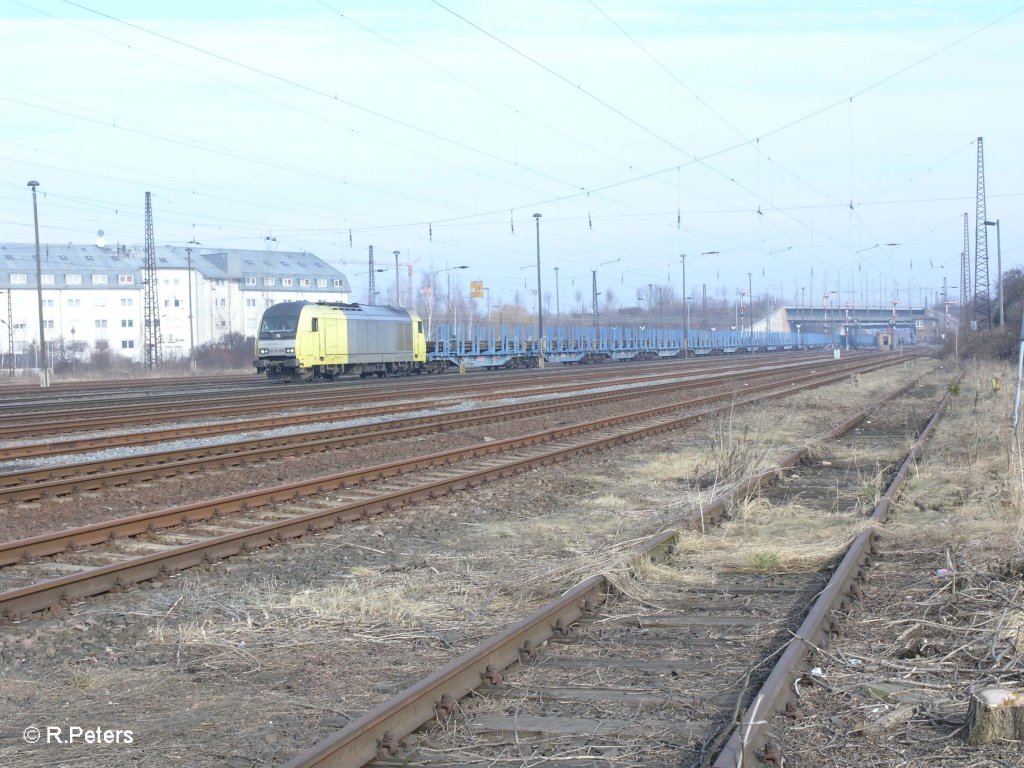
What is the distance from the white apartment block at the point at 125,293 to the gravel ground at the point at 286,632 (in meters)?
76.3

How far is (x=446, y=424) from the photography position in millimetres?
19547

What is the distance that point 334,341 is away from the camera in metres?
37.8

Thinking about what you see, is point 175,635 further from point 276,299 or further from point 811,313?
point 811,313

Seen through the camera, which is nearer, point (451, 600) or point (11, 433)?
point (451, 600)

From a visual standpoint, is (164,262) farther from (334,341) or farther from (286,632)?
(286,632)

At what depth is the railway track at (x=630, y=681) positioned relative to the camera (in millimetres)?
4344

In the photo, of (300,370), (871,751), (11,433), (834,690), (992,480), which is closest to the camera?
(871,751)

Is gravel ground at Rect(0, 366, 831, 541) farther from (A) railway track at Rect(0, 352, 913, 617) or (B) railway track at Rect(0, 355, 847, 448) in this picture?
(A) railway track at Rect(0, 352, 913, 617)

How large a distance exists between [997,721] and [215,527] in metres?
7.53

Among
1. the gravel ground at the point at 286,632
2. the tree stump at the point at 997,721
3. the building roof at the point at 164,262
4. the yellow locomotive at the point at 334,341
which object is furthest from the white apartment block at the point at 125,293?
the tree stump at the point at 997,721

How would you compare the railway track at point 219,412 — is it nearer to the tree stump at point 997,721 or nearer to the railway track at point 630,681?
the railway track at point 630,681

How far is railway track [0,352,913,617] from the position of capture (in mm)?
7613

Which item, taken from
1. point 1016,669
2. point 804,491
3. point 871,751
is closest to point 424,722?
point 871,751

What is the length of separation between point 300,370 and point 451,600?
→ 30229mm
